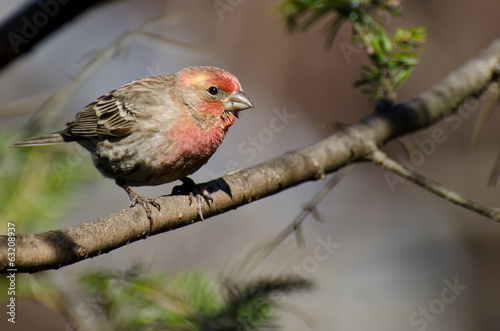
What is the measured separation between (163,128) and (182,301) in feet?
5.13

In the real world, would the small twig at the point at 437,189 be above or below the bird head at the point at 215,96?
above

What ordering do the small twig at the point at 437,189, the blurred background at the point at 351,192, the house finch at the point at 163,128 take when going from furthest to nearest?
the blurred background at the point at 351,192
the house finch at the point at 163,128
the small twig at the point at 437,189

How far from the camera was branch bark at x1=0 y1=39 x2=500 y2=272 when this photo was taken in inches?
85.9

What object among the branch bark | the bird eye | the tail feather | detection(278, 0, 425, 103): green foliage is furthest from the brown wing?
detection(278, 0, 425, 103): green foliage

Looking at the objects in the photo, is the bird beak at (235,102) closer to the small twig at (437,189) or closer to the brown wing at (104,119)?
the brown wing at (104,119)

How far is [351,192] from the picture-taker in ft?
25.2

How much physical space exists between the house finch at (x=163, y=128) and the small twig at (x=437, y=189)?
3.47 ft

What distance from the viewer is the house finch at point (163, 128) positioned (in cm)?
381

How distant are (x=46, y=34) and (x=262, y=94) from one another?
16.5 feet

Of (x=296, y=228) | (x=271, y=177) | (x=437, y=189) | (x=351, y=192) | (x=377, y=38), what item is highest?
(x=377, y=38)

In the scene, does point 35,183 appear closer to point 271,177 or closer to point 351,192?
point 271,177

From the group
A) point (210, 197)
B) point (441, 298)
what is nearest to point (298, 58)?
point (441, 298)

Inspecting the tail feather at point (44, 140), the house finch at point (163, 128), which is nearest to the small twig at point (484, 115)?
the house finch at point (163, 128)

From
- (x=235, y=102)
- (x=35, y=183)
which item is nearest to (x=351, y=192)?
(x=235, y=102)
